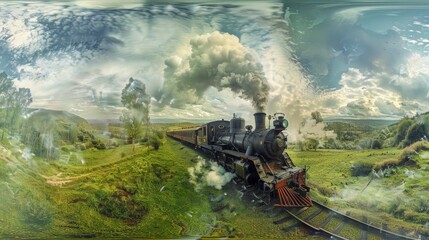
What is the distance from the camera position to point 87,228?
6777 millimetres

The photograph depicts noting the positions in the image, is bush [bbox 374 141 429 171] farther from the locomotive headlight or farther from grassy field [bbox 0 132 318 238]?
grassy field [bbox 0 132 318 238]

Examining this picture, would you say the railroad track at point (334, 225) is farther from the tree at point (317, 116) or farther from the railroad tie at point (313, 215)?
the tree at point (317, 116)

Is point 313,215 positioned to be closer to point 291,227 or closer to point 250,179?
point 291,227

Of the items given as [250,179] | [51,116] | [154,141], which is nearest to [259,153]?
[250,179]

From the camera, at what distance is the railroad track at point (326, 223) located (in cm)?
618

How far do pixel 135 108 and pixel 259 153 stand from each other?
2.18 meters

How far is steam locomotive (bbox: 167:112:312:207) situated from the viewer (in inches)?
249

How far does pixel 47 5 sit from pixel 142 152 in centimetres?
308

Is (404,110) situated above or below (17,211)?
above

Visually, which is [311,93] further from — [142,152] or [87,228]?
[87,228]

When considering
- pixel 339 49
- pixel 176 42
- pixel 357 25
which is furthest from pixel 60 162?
pixel 357 25

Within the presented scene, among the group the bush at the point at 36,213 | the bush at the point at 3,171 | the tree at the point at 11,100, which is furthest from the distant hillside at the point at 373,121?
the bush at the point at 3,171

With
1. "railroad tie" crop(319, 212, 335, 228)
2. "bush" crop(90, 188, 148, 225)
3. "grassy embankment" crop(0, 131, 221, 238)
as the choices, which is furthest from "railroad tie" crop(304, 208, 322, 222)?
"bush" crop(90, 188, 148, 225)

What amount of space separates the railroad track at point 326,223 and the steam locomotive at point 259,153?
0.17m
